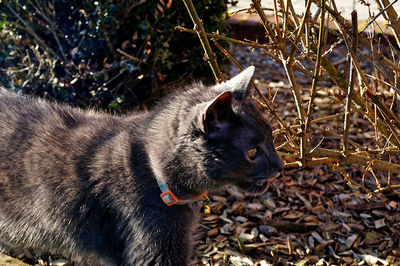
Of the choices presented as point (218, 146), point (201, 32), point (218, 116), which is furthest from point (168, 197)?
point (201, 32)

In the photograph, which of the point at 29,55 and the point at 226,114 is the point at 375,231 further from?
the point at 29,55

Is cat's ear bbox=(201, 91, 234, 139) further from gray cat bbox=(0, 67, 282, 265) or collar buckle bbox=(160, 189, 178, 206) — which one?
collar buckle bbox=(160, 189, 178, 206)

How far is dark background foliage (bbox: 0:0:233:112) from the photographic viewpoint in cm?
380

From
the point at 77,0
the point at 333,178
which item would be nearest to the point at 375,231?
the point at 333,178

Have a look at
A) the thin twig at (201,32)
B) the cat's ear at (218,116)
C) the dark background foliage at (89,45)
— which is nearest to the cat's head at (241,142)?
the cat's ear at (218,116)

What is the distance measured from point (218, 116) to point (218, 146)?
0.15 meters

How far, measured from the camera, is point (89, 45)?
382cm

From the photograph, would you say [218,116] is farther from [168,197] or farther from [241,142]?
[168,197]

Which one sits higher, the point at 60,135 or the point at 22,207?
the point at 60,135

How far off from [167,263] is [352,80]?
1.29 meters

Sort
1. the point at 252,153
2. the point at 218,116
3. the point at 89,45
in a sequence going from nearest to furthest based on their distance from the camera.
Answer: the point at 218,116, the point at 252,153, the point at 89,45

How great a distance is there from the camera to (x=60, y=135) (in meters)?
2.75

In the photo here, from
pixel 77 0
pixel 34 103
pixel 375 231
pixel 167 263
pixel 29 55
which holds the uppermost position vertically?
pixel 77 0

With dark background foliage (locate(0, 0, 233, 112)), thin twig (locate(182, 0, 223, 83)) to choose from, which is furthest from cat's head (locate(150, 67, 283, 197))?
dark background foliage (locate(0, 0, 233, 112))
